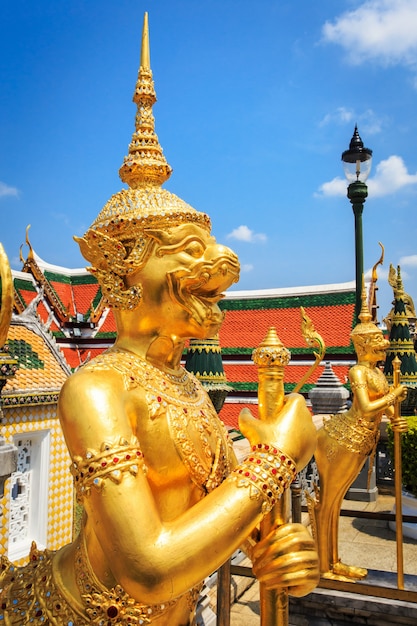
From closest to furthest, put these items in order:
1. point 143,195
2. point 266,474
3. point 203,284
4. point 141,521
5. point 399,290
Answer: point 141,521 → point 266,474 → point 203,284 → point 143,195 → point 399,290

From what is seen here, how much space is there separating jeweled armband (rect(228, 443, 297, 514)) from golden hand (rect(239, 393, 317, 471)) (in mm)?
36

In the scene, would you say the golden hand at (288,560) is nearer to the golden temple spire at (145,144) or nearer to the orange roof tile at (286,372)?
the golden temple spire at (145,144)

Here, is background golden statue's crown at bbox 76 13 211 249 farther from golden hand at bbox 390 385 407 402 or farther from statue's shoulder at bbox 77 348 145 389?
golden hand at bbox 390 385 407 402

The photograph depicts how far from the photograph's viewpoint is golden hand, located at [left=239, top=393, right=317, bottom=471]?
1942mm

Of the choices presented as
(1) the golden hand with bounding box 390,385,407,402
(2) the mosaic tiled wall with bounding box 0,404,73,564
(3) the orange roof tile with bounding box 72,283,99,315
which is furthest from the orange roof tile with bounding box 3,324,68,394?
(3) the orange roof tile with bounding box 72,283,99,315

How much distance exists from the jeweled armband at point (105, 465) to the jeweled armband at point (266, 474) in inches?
14.7

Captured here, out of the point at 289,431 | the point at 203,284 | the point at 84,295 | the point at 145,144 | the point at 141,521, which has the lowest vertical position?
the point at 141,521

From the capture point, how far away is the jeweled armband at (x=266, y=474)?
180 centimetres

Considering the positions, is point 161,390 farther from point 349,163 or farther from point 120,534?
point 349,163

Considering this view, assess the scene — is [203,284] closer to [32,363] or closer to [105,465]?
[105,465]

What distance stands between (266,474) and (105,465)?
560 mm

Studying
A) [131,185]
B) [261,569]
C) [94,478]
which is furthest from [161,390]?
[131,185]

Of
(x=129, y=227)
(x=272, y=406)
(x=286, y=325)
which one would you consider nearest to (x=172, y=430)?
(x=272, y=406)

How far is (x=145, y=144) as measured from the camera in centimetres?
233
